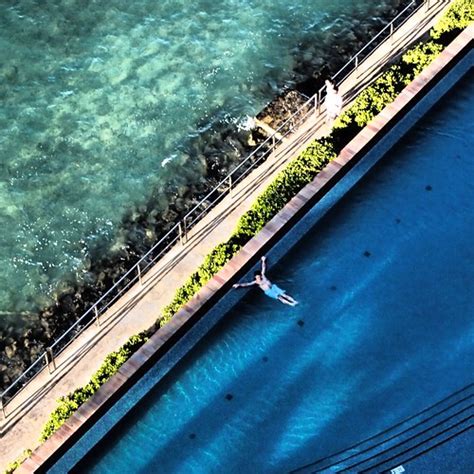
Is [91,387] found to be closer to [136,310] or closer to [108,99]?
[136,310]

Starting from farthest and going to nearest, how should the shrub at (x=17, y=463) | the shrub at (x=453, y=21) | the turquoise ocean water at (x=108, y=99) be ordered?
1. the shrub at (x=453, y=21)
2. the turquoise ocean water at (x=108, y=99)
3. the shrub at (x=17, y=463)

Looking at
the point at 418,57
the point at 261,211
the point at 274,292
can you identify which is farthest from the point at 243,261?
the point at 418,57

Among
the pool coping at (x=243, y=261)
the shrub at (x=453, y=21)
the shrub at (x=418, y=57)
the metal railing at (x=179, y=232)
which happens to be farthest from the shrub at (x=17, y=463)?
the shrub at (x=453, y=21)

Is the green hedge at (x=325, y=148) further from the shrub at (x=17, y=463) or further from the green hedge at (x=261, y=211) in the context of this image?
the shrub at (x=17, y=463)

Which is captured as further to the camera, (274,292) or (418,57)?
(418,57)

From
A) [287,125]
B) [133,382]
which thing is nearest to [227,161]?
[287,125]

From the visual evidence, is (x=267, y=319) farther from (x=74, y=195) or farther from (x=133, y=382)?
(x=74, y=195)
